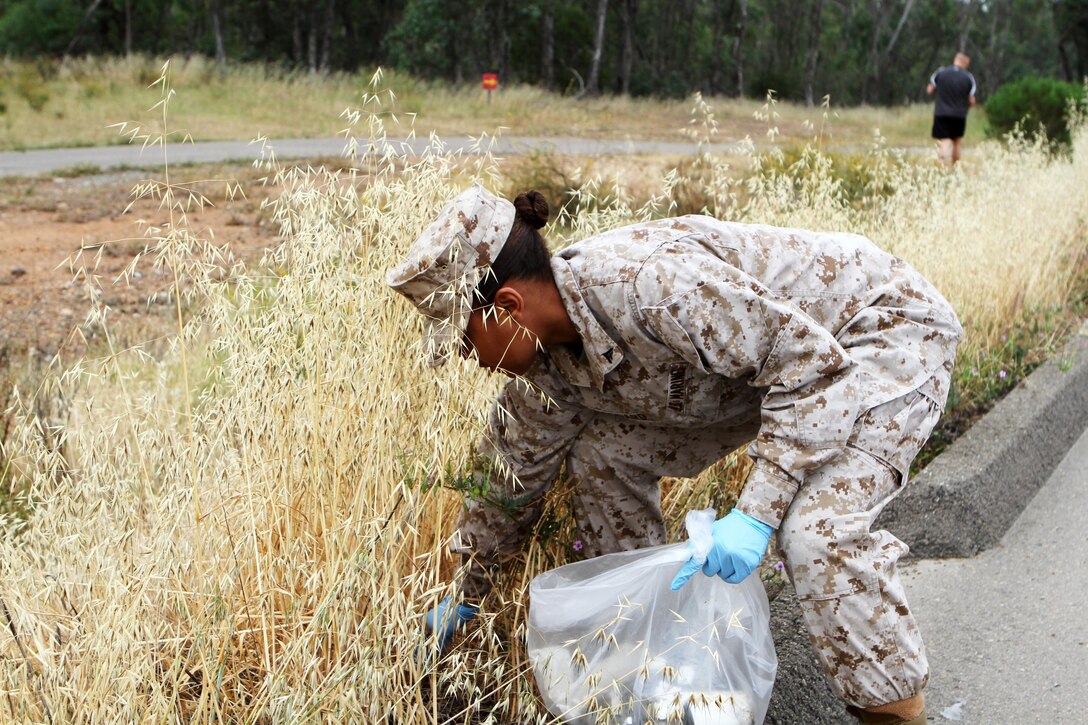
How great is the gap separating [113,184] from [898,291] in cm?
927

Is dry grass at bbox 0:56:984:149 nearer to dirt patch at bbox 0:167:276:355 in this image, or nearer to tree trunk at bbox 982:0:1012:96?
dirt patch at bbox 0:167:276:355

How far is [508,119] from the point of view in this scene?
19.9 metres

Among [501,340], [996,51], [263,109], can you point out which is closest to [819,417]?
[501,340]

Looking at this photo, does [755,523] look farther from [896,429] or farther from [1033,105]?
[1033,105]

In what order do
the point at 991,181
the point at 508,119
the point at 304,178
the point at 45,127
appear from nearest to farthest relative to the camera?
the point at 304,178, the point at 991,181, the point at 45,127, the point at 508,119

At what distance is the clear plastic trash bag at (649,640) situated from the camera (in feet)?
7.39

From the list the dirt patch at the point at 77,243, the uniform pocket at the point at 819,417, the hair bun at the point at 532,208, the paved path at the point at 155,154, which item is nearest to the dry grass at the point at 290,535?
the hair bun at the point at 532,208

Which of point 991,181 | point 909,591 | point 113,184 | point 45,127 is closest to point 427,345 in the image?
point 909,591

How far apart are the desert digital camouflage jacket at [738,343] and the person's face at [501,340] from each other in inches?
4.8

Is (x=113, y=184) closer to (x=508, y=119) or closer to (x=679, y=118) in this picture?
(x=508, y=119)

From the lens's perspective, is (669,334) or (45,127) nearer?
(669,334)

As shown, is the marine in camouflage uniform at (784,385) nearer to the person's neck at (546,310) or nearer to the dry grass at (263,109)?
the person's neck at (546,310)

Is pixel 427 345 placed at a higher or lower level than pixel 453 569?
higher

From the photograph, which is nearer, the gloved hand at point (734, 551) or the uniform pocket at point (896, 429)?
the gloved hand at point (734, 551)
